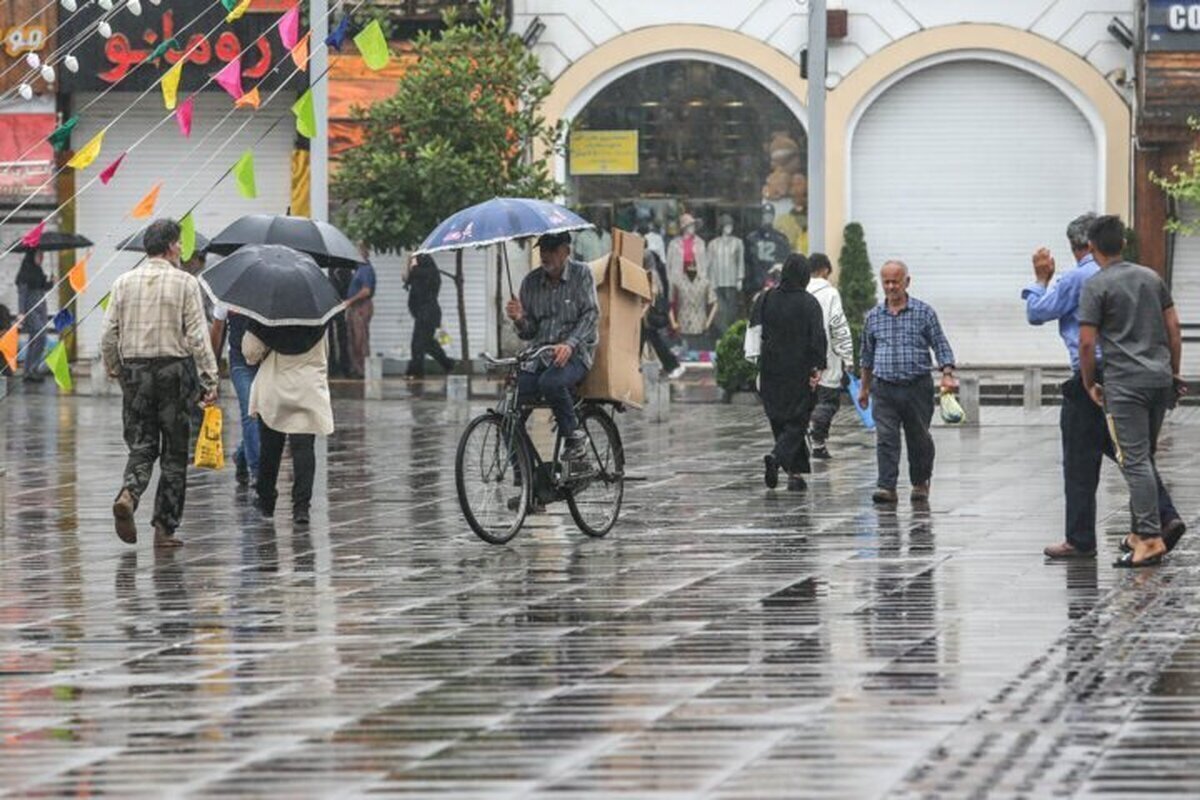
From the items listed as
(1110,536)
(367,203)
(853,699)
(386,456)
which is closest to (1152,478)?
(1110,536)

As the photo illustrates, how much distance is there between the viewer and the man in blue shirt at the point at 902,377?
17.4 m

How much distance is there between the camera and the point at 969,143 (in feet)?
123

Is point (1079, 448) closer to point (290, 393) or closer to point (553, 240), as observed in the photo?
point (553, 240)

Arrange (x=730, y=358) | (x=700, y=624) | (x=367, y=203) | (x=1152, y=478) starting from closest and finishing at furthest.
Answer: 1. (x=700, y=624)
2. (x=1152, y=478)
3. (x=730, y=358)
4. (x=367, y=203)

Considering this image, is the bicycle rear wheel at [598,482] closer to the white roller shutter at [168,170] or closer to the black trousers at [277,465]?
the black trousers at [277,465]

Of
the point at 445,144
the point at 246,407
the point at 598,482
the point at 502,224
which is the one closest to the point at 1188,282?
the point at 445,144

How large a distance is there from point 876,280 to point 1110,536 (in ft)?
74.3

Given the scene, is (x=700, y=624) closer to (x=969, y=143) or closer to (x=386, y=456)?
(x=386, y=456)

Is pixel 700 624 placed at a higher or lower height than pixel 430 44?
lower

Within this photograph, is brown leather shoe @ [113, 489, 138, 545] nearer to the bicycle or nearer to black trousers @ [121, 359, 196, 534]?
black trousers @ [121, 359, 196, 534]

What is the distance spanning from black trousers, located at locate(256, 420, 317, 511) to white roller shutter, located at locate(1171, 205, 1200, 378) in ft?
72.5

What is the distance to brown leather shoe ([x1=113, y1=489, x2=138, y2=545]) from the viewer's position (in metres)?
14.4

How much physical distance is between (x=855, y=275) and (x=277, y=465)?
20806mm

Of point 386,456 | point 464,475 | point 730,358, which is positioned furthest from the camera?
point 730,358
